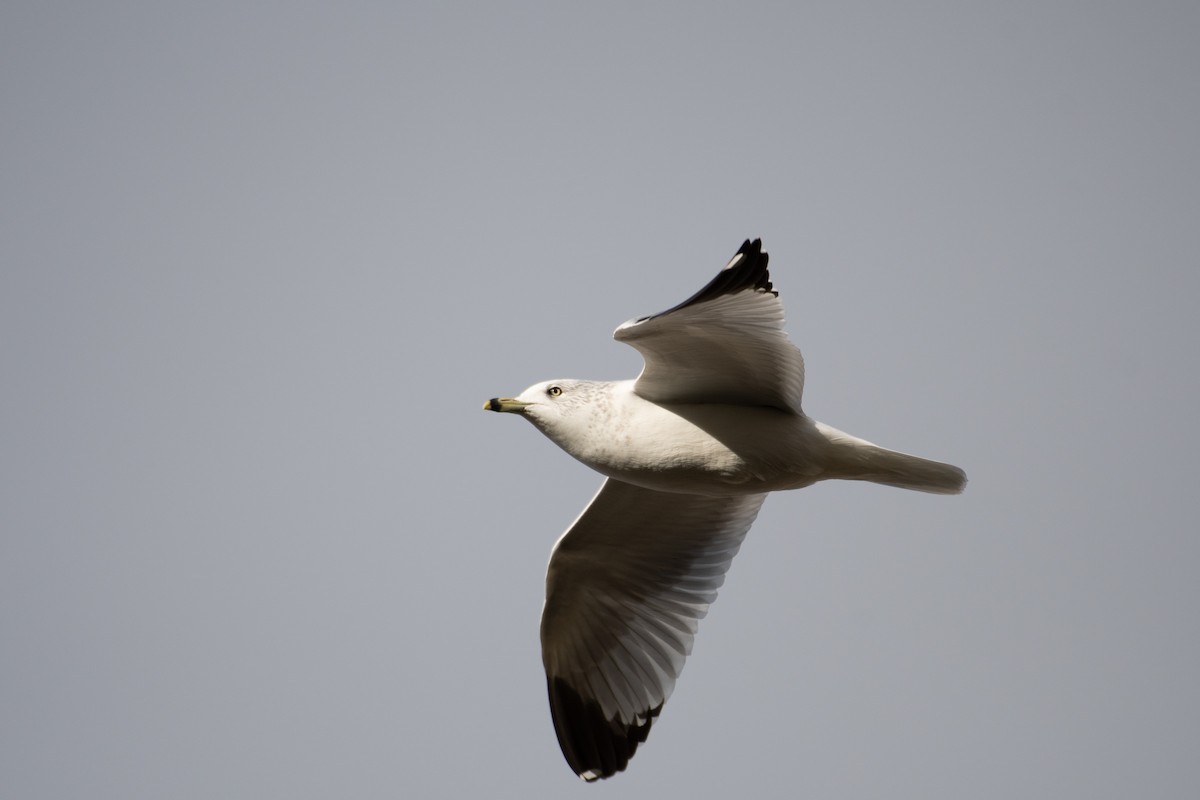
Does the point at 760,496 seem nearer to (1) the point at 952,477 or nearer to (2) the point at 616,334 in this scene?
(1) the point at 952,477

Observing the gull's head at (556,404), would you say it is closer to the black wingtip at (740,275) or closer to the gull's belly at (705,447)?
the gull's belly at (705,447)

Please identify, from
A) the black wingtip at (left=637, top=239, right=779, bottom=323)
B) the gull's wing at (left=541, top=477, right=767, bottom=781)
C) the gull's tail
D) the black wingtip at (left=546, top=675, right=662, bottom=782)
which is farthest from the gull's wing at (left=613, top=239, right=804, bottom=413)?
the black wingtip at (left=546, top=675, right=662, bottom=782)

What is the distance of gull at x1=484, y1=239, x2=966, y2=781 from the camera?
5.48 metres

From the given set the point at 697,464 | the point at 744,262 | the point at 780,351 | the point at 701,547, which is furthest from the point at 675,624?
the point at 744,262

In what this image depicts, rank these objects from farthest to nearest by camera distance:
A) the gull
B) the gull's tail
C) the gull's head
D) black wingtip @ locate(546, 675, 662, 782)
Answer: black wingtip @ locate(546, 675, 662, 782) → the gull's head → the gull's tail → the gull

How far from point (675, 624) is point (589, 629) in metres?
0.48

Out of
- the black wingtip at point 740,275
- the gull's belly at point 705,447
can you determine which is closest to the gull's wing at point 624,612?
the gull's belly at point 705,447

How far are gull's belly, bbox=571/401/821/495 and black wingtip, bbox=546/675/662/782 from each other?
1.92 m

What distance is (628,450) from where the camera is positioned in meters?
5.69

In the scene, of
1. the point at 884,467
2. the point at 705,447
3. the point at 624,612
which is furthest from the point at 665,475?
the point at 624,612

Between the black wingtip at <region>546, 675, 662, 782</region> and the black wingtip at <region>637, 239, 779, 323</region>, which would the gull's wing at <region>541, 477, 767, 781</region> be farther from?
the black wingtip at <region>637, 239, 779, 323</region>

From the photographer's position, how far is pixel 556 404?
230 inches

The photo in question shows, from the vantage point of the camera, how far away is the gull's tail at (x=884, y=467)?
5.62m

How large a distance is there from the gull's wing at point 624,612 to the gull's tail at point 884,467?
127 cm
